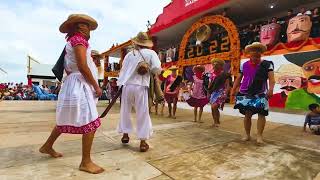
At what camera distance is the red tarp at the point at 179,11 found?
9547 mm

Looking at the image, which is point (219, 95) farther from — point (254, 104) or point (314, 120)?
point (314, 120)

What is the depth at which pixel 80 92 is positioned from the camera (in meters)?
2.55

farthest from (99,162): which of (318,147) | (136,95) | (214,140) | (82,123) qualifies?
(318,147)

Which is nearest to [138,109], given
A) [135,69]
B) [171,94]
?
[135,69]

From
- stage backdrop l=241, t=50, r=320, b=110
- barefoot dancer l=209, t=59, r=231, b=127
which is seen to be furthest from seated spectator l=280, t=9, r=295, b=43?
barefoot dancer l=209, t=59, r=231, b=127

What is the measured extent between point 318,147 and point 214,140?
5.02 feet

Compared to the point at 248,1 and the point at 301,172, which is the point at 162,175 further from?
the point at 248,1

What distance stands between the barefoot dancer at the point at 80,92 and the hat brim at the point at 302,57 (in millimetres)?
6178

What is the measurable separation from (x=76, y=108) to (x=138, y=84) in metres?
1.13

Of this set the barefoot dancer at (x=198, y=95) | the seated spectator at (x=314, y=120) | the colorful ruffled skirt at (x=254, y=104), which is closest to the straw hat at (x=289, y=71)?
the seated spectator at (x=314, y=120)

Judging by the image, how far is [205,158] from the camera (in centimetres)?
306

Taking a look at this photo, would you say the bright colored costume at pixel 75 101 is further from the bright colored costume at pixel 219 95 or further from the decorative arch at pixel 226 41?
the decorative arch at pixel 226 41

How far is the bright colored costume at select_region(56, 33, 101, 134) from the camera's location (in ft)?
8.23

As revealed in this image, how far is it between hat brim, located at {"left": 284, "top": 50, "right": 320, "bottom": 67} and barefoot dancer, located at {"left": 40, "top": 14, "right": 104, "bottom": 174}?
618 cm
